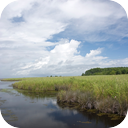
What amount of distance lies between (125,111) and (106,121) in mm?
1286

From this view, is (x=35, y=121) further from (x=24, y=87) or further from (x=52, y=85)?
(x=24, y=87)

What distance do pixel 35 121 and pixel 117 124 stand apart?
4786 millimetres

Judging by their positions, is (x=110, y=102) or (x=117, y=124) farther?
(x=110, y=102)

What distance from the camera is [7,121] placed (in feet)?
23.3

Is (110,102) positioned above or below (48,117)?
above

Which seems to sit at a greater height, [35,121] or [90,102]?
[90,102]

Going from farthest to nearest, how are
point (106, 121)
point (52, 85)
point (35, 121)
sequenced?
point (52, 85)
point (35, 121)
point (106, 121)

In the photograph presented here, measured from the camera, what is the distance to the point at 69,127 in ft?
20.7

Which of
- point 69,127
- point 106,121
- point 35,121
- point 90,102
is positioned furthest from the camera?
point 90,102

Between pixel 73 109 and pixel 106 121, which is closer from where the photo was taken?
pixel 106 121

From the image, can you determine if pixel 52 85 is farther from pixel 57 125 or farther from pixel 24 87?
pixel 57 125

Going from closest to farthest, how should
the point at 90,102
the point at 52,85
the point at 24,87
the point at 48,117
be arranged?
1. the point at 48,117
2. the point at 90,102
3. the point at 52,85
4. the point at 24,87

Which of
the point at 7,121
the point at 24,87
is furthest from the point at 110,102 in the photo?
the point at 24,87

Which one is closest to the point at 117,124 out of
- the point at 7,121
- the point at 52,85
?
the point at 7,121
